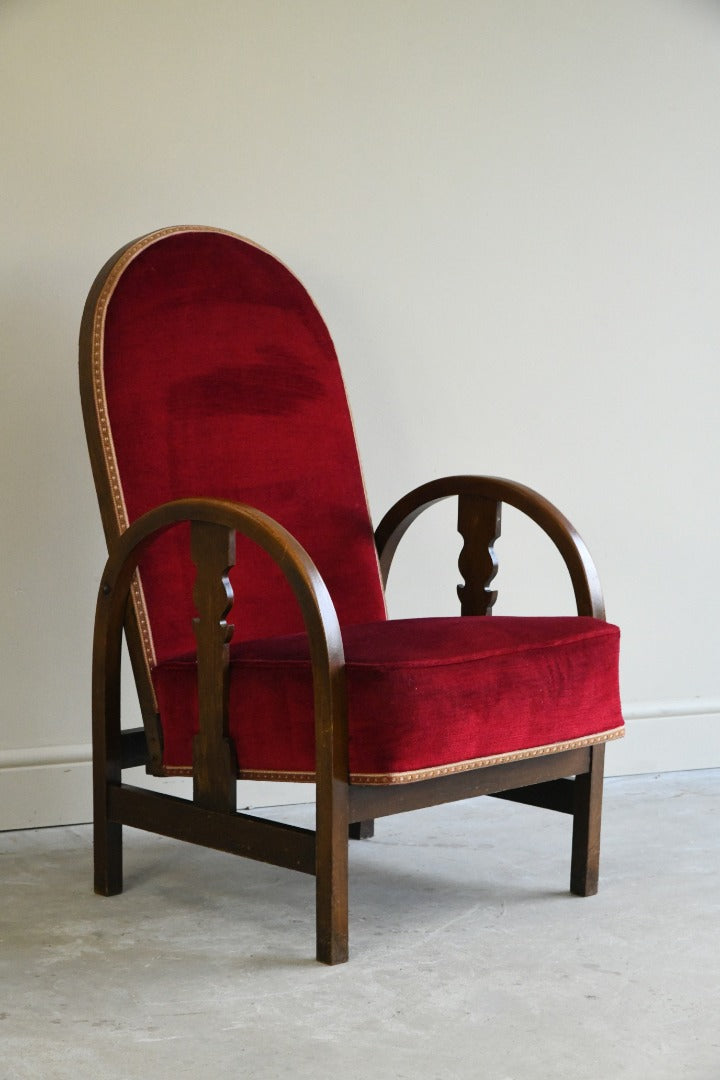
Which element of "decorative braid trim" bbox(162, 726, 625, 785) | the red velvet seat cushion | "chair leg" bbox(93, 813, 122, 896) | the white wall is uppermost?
the white wall

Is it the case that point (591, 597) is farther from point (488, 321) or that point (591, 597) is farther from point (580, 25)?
point (580, 25)

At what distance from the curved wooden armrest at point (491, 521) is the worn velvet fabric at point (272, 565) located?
0.08 meters

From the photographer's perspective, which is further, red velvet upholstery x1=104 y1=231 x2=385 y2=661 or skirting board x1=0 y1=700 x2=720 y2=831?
skirting board x1=0 y1=700 x2=720 y2=831

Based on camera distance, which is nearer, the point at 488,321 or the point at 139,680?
the point at 139,680

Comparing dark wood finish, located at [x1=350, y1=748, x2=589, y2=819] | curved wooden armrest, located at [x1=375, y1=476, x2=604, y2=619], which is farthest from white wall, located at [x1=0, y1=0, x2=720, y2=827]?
dark wood finish, located at [x1=350, y1=748, x2=589, y2=819]

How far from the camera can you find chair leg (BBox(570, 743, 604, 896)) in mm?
1975

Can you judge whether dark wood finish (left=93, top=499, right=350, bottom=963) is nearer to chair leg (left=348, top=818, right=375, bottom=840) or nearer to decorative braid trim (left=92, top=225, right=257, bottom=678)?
decorative braid trim (left=92, top=225, right=257, bottom=678)

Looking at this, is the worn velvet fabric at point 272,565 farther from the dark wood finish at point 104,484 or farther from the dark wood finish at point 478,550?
the dark wood finish at point 478,550

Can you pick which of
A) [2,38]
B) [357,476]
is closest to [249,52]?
[2,38]

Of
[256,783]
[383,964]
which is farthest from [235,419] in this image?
[383,964]

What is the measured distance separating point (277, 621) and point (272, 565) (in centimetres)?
10

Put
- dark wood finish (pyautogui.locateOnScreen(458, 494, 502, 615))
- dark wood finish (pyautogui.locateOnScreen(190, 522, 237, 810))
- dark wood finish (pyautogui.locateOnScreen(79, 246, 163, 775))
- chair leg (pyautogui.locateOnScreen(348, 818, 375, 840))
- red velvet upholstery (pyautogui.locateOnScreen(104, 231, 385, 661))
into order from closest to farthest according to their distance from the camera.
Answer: dark wood finish (pyautogui.locateOnScreen(190, 522, 237, 810)), dark wood finish (pyautogui.locateOnScreen(79, 246, 163, 775)), red velvet upholstery (pyautogui.locateOnScreen(104, 231, 385, 661)), dark wood finish (pyautogui.locateOnScreen(458, 494, 502, 615)), chair leg (pyautogui.locateOnScreen(348, 818, 375, 840))

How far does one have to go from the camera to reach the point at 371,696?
162 centimetres

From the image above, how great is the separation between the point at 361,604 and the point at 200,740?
19.8 inches
